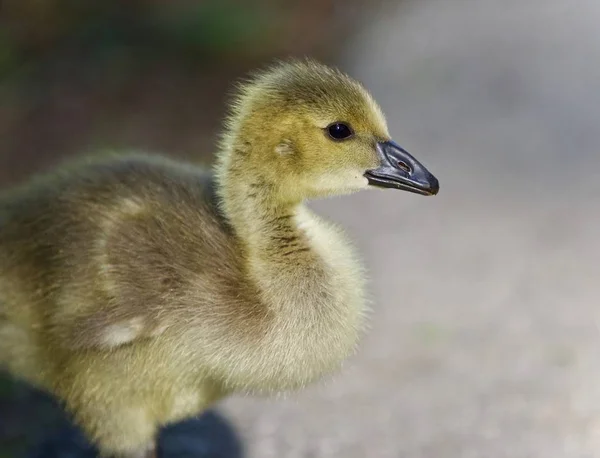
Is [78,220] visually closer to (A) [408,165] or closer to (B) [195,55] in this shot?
(A) [408,165]

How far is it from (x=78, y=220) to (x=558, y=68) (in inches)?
124

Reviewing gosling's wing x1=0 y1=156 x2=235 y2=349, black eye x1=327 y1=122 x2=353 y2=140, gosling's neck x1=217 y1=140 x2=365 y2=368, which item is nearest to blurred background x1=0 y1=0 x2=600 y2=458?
gosling's neck x1=217 y1=140 x2=365 y2=368

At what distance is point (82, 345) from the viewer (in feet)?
7.00

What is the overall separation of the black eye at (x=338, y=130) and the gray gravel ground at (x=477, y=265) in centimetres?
90

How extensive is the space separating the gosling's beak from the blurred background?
0.63 meters

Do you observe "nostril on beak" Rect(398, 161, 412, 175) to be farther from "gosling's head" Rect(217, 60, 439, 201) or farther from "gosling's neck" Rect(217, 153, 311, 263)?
"gosling's neck" Rect(217, 153, 311, 263)

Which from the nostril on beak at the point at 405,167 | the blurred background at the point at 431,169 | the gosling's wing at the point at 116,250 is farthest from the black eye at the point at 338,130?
the blurred background at the point at 431,169

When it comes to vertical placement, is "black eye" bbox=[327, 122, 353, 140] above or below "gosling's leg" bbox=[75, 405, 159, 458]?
above

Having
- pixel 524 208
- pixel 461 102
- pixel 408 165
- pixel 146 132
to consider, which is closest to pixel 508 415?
pixel 408 165

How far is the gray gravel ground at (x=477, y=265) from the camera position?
8.89 feet

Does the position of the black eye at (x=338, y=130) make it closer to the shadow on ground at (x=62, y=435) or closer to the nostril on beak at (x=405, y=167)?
the nostril on beak at (x=405, y=167)

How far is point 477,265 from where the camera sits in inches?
135

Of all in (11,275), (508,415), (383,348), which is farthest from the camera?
(383,348)

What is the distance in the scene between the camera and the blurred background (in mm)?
2746
